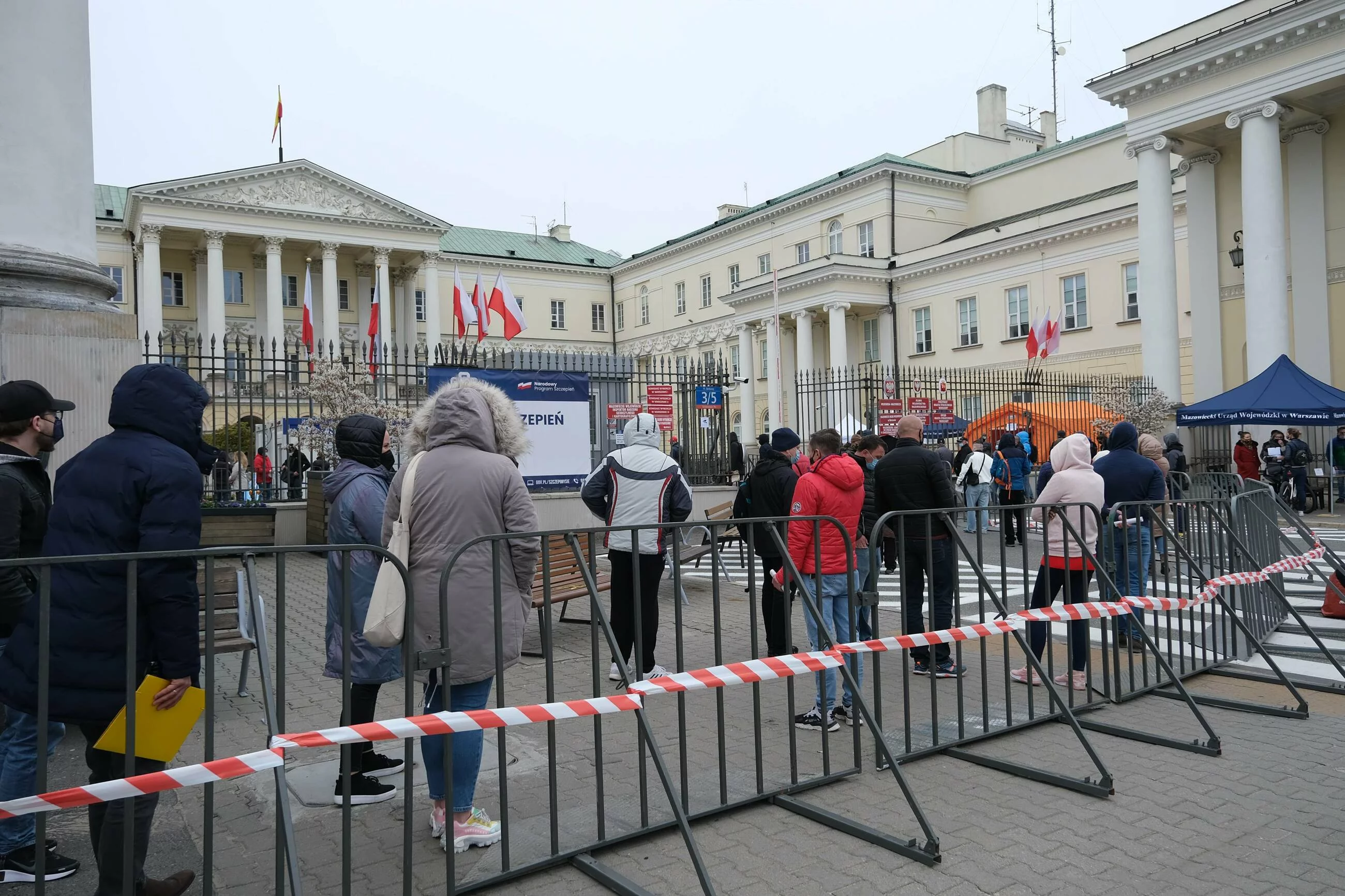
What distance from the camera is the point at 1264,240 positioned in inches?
916

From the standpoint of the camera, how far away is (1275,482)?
20.3m

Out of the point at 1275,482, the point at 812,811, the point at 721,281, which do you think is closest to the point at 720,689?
the point at 812,811

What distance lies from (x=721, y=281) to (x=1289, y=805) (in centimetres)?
5234

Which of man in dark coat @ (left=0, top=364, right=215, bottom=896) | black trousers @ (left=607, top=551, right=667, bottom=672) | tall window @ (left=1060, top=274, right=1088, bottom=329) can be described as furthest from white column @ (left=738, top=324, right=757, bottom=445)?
man in dark coat @ (left=0, top=364, right=215, bottom=896)

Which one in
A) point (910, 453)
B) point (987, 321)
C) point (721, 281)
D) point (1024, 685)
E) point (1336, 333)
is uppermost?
point (721, 281)

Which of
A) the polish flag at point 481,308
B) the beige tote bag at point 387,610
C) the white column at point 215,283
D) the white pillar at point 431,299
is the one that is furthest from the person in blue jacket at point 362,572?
the white pillar at point 431,299

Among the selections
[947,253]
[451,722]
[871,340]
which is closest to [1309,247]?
[947,253]

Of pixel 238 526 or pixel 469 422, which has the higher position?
pixel 469 422

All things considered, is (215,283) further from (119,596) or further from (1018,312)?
(119,596)

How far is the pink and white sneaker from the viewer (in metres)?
4.02

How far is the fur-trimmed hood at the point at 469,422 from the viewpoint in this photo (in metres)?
4.23

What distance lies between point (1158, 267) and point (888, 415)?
1313 cm

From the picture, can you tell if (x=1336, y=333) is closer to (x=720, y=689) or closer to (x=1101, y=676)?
(x=1101, y=676)

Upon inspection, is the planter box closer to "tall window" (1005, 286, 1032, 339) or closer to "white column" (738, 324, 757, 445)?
"tall window" (1005, 286, 1032, 339)
